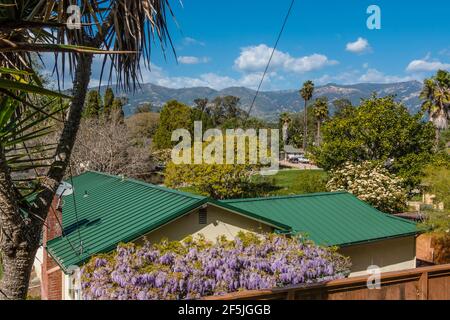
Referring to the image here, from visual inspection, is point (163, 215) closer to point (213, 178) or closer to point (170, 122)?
point (213, 178)

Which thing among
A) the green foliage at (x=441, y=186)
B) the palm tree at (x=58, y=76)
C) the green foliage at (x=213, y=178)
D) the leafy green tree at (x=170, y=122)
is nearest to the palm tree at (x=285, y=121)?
the leafy green tree at (x=170, y=122)

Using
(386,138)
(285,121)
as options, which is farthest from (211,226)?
(285,121)

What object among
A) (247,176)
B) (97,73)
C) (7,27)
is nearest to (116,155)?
(247,176)

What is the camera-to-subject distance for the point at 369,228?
1444 cm

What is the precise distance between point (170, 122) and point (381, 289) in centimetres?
4599

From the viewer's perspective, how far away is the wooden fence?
4.84 meters

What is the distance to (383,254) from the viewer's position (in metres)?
14.7

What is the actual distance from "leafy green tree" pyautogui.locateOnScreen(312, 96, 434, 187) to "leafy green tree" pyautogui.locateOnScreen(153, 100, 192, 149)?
74.4ft

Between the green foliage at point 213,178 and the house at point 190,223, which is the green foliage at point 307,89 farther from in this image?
the house at point 190,223

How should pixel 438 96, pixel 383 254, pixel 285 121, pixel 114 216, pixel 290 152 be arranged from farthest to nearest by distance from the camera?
pixel 285 121
pixel 290 152
pixel 438 96
pixel 383 254
pixel 114 216

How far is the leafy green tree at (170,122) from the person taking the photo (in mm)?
48469

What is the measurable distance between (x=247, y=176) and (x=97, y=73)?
2938 cm

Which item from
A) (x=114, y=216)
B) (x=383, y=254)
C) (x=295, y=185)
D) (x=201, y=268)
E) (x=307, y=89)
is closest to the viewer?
(x=201, y=268)
